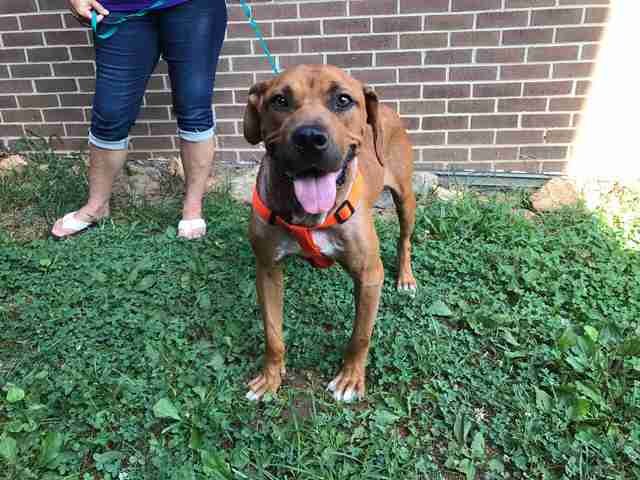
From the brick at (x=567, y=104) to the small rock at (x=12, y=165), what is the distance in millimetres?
4382

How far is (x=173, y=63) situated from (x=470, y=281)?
231cm

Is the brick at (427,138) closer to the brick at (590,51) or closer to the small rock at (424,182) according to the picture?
the small rock at (424,182)

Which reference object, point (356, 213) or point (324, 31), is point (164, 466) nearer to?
point (356, 213)

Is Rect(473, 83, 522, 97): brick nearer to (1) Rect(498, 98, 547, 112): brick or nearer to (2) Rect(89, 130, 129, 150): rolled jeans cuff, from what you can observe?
(1) Rect(498, 98, 547, 112): brick

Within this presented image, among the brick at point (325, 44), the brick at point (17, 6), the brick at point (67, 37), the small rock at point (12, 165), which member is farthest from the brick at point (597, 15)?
the small rock at point (12, 165)

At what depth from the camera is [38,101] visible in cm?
472

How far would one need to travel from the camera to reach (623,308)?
118 inches

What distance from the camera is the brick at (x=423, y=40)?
4234 millimetres

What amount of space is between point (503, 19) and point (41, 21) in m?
3.62

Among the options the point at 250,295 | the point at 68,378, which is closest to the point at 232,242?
the point at 250,295

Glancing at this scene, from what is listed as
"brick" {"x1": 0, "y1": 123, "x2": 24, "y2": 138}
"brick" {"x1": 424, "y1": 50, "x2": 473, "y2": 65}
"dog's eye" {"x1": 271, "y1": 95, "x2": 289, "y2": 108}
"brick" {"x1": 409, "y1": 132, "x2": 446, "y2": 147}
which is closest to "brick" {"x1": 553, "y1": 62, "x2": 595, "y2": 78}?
"brick" {"x1": 424, "y1": 50, "x2": 473, "y2": 65}

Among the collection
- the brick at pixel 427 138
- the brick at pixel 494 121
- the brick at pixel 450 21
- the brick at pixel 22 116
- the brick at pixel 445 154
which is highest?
the brick at pixel 450 21

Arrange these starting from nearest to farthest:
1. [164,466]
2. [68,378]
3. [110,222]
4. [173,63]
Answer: [164,466], [68,378], [173,63], [110,222]

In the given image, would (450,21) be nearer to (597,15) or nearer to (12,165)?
(597,15)
